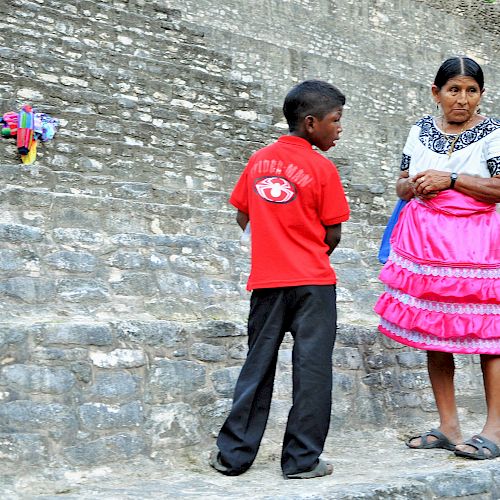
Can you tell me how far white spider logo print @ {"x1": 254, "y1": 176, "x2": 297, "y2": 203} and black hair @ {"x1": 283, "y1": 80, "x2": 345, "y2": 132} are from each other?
232mm

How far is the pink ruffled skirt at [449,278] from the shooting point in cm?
274

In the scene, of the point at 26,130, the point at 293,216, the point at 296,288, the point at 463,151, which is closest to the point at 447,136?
the point at 463,151

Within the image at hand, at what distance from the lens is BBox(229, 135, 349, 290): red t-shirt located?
255 centimetres

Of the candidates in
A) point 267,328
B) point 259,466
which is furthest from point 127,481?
point 267,328

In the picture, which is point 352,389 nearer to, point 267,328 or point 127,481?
point 267,328

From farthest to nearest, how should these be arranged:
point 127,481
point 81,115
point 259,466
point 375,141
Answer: point 375,141 → point 81,115 → point 259,466 → point 127,481

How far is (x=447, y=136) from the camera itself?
116 inches

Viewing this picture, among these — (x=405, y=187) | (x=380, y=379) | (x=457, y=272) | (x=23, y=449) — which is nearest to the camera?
(x=23, y=449)

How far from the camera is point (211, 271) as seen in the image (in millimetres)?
3861

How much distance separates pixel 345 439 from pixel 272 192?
124 centimetres

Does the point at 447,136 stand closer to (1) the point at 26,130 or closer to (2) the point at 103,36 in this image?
(1) the point at 26,130

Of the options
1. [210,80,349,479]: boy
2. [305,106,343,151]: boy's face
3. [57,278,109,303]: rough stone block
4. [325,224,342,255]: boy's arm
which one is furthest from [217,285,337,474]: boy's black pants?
[57,278,109,303]: rough stone block

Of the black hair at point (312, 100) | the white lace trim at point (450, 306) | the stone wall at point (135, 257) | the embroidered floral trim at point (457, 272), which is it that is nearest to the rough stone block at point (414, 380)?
the stone wall at point (135, 257)

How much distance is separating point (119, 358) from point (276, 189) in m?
0.89
